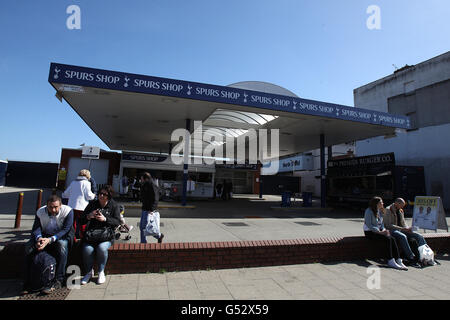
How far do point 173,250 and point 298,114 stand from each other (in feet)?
30.9

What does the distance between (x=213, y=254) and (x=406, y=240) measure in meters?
3.88

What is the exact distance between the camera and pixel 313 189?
1227 inches

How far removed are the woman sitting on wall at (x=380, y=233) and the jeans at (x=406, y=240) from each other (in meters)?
0.16

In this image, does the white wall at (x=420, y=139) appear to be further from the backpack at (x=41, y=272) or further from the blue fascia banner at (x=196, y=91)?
the backpack at (x=41, y=272)

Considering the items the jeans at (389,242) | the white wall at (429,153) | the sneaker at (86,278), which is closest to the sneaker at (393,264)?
the jeans at (389,242)

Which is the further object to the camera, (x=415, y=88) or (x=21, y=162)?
(x=21, y=162)

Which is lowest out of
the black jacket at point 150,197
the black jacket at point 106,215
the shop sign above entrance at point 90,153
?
the black jacket at point 106,215

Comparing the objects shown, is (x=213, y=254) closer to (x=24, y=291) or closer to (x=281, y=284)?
(x=281, y=284)

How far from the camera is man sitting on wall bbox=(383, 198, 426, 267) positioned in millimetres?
5242

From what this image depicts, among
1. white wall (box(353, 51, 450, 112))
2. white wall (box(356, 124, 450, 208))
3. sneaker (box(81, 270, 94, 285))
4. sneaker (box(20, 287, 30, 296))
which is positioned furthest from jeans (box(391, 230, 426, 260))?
white wall (box(353, 51, 450, 112))

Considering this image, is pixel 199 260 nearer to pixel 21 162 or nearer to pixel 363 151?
pixel 363 151

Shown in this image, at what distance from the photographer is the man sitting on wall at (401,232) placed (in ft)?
17.2
